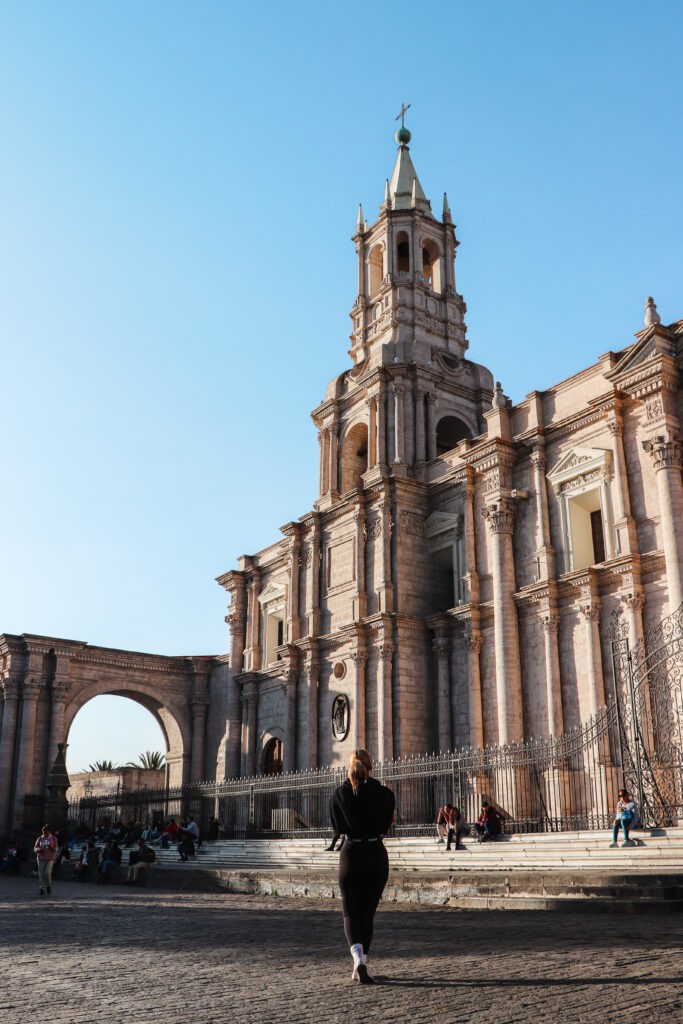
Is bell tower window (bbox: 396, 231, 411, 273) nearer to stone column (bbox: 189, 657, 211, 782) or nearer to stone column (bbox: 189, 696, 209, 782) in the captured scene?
stone column (bbox: 189, 657, 211, 782)

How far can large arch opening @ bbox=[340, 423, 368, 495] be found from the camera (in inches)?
1262

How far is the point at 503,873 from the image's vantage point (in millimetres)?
12148

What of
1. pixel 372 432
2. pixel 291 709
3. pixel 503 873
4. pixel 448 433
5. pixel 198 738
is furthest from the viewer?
pixel 198 738

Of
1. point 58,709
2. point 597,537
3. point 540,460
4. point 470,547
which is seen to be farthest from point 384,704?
point 58,709

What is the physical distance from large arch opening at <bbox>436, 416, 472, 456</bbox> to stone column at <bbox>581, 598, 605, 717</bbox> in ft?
37.7

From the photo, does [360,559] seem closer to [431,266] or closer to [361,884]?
[431,266]

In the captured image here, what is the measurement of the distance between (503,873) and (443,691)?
44.1ft

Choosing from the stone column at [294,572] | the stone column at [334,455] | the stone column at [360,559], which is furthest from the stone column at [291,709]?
the stone column at [334,455]

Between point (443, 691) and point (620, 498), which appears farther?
point (443, 691)

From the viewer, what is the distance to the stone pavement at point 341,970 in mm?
4961

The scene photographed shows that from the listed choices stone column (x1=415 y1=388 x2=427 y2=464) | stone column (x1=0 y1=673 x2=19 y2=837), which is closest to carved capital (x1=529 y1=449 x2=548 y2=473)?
stone column (x1=415 y1=388 x2=427 y2=464)

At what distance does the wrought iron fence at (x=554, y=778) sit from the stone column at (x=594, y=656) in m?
0.58

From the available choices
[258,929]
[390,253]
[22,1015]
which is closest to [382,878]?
[22,1015]

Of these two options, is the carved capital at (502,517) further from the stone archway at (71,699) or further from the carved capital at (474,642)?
the stone archway at (71,699)
